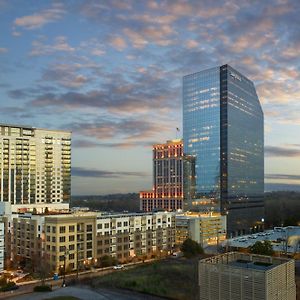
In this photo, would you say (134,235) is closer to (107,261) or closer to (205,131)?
(107,261)

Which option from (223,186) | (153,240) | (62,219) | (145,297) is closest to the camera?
(145,297)

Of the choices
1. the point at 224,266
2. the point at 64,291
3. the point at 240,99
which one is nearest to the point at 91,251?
the point at 64,291

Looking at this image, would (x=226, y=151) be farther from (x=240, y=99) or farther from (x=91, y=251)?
(x=91, y=251)

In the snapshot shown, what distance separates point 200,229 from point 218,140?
52471mm

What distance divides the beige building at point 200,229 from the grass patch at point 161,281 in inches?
1831

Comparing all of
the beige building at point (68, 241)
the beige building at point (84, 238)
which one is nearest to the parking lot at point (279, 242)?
the beige building at point (84, 238)

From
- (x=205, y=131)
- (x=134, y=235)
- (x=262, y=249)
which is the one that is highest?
(x=205, y=131)

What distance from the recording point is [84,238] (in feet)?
322

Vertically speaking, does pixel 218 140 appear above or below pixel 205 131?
below

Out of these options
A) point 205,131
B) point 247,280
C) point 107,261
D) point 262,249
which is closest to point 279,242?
point 262,249

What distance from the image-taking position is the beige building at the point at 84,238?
93500 mm

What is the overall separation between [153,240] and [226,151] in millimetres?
74418

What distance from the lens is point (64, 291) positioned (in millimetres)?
68250

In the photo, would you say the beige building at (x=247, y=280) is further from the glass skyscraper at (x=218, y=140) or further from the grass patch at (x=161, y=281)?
the glass skyscraper at (x=218, y=140)
